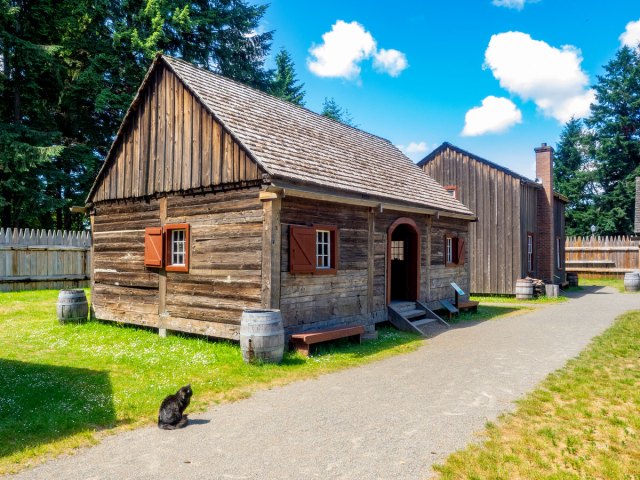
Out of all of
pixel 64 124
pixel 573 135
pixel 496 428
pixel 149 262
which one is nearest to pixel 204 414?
pixel 496 428

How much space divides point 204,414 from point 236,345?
3823mm

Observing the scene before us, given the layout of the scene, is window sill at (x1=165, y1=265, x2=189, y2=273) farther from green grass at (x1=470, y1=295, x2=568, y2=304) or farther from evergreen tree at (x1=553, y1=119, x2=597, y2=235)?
evergreen tree at (x1=553, y1=119, x2=597, y2=235)

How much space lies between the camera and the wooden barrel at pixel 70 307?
12.1 meters

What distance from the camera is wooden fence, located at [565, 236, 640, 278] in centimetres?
2791

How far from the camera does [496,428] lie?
5.36 meters

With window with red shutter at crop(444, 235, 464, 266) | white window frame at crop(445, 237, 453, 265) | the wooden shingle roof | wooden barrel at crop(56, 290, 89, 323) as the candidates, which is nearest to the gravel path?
the wooden shingle roof

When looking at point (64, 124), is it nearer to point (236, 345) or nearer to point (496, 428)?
point (236, 345)

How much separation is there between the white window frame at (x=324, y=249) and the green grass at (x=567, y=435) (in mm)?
5062

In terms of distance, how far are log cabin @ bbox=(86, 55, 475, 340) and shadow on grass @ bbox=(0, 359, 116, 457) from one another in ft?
10.0

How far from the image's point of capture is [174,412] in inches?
213

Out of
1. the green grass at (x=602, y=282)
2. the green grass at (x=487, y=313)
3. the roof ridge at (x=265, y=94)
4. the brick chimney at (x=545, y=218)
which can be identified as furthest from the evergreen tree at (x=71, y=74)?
the green grass at (x=602, y=282)

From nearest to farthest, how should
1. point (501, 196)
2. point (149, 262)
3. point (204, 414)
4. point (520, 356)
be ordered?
point (204, 414) → point (520, 356) → point (149, 262) → point (501, 196)

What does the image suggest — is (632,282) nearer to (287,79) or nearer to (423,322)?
(423,322)

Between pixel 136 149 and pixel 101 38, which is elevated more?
pixel 101 38
